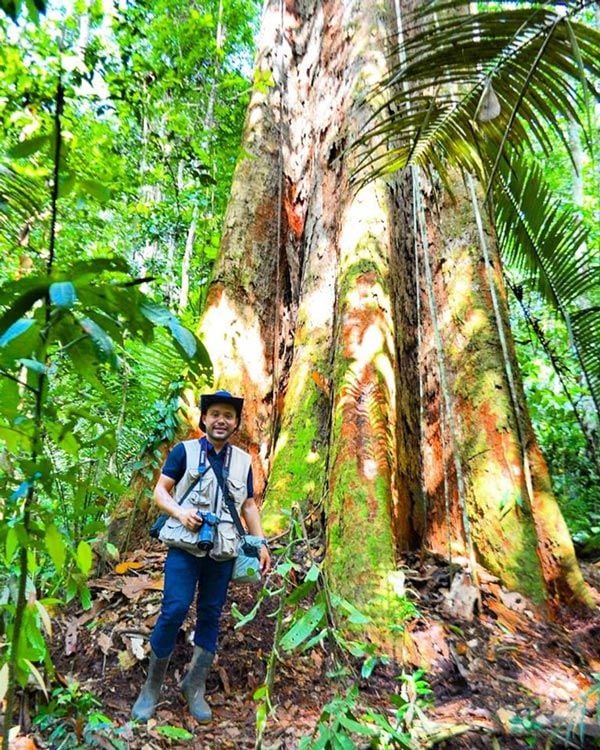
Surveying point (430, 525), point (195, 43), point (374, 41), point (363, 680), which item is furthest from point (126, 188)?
point (363, 680)

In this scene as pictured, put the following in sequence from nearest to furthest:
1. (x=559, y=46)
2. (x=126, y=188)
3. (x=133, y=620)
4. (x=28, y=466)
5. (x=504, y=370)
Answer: (x=28, y=466)
(x=559, y=46)
(x=133, y=620)
(x=504, y=370)
(x=126, y=188)

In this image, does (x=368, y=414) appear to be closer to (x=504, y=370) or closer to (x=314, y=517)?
(x=314, y=517)

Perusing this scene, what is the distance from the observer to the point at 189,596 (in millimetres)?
2900

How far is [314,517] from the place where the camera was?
4.06 metres

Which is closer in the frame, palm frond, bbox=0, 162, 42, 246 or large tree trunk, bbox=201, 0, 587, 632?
palm frond, bbox=0, 162, 42, 246

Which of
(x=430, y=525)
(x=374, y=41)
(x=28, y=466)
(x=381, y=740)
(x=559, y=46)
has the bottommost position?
(x=381, y=740)

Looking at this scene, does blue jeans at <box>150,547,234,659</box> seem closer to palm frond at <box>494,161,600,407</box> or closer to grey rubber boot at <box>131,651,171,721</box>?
grey rubber boot at <box>131,651,171,721</box>

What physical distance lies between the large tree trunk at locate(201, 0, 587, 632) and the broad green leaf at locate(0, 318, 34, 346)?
208 cm

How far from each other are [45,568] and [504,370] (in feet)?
11.6

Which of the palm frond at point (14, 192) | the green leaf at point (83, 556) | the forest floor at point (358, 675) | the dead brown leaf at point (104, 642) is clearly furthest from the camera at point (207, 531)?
the palm frond at point (14, 192)

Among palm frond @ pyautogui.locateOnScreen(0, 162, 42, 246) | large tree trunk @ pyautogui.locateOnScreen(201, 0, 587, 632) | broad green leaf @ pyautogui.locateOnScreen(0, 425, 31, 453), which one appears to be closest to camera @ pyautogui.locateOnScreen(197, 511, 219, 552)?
large tree trunk @ pyautogui.locateOnScreen(201, 0, 587, 632)

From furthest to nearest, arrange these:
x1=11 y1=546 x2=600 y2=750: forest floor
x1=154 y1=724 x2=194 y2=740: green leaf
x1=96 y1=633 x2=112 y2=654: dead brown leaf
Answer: x1=96 y1=633 x2=112 y2=654: dead brown leaf
x1=154 y1=724 x2=194 y2=740: green leaf
x1=11 y1=546 x2=600 y2=750: forest floor

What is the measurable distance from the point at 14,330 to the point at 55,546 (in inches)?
20.3

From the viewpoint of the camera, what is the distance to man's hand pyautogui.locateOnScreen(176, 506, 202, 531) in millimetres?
2828
